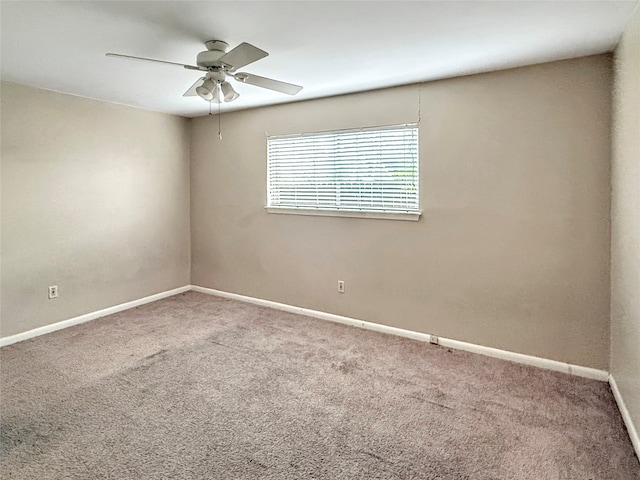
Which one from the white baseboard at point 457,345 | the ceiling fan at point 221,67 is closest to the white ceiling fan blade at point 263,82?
the ceiling fan at point 221,67

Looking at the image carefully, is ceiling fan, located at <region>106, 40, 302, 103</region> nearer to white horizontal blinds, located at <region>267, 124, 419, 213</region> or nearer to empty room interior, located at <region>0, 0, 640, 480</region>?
empty room interior, located at <region>0, 0, 640, 480</region>

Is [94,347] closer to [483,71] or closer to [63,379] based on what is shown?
[63,379]

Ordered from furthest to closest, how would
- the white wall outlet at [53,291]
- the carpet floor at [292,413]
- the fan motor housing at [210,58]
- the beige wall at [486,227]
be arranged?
1. the white wall outlet at [53,291]
2. the beige wall at [486,227]
3. the fan motor housing at [210,58]
4. the carpet floor at [292,413]

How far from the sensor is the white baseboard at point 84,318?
3.38m

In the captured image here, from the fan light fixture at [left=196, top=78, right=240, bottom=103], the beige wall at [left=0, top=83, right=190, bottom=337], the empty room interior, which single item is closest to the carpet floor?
the empty room interior

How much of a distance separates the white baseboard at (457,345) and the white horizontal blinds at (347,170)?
1122mm

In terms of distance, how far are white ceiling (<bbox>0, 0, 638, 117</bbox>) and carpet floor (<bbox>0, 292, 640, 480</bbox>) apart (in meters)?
2.25

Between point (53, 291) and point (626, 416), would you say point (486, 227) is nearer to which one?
point (626, 416)

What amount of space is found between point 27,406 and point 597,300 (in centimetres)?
384

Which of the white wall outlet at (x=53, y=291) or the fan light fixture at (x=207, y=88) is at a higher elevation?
the fan light fixture at (x=207, y=88)

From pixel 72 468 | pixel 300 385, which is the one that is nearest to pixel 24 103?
pixel 72 468

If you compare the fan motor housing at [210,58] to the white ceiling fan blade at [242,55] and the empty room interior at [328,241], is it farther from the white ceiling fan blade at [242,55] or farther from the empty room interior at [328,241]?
the white ceiling fan blade at [242,55]

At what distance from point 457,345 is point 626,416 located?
122cm

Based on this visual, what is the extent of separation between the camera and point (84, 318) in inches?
154
